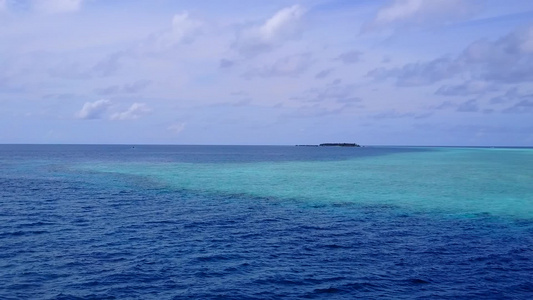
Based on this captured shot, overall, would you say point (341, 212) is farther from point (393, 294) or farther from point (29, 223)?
point (29, 223)

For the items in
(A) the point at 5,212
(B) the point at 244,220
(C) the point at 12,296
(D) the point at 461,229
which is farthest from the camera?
(A) the point at 5,212

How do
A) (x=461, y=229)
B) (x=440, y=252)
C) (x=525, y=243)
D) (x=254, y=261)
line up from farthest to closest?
(x=461, y=229), (x=525, y=243), (x=440, y=252), (x=254, y=261)

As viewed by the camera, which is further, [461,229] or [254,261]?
[461,229]

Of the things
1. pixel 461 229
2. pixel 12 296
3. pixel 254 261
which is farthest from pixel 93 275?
pixel 461 229

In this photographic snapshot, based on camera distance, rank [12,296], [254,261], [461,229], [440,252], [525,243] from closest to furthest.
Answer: [12,296], [254,261], [440,252], [525,243], [461,229]

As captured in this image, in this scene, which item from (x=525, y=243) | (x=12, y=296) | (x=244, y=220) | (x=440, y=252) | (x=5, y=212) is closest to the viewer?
(x=12, y=296)

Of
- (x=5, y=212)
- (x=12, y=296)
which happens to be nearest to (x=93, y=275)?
(x=12, y=296)

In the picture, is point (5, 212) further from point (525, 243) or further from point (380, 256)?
point (525, 243)

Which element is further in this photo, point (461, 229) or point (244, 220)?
point (244, 220)

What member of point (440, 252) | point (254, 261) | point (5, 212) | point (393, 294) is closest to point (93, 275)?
point (254, 261)
